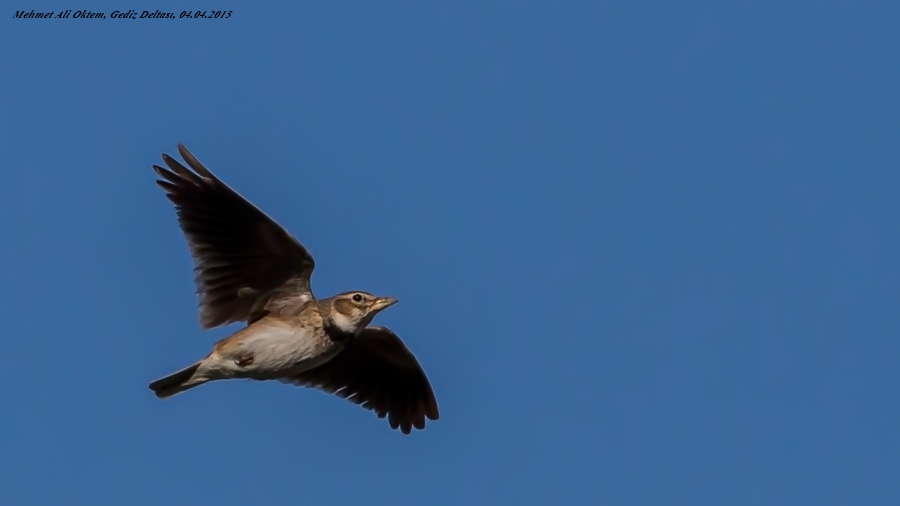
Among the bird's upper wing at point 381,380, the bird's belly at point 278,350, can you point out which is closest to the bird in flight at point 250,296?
the bird's belly at point 278,350

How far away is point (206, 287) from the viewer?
16828 mm

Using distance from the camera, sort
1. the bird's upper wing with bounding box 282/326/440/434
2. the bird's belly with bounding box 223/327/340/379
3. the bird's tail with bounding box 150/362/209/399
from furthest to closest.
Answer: the bird's upper wing with bounding box 282/326/440/434
the bird's tail with bounding box 150/362/209/399
the bird's belly with bounding box 223/327/340/379

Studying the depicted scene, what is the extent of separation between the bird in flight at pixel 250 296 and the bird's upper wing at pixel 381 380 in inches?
31.2

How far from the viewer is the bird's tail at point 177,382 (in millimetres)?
16406

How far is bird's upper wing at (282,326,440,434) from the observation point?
18.3m

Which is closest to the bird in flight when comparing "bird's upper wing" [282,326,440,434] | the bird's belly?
the bird's belly

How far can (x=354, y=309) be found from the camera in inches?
636

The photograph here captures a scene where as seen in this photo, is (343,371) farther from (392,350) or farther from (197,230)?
(197,230)

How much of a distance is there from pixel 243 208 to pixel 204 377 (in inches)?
69.5

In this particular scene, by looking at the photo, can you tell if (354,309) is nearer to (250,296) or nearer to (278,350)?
(278,350)

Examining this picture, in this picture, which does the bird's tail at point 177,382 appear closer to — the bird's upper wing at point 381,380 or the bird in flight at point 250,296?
the bird in flight at point 250,296

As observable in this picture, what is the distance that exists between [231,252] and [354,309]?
156 cm

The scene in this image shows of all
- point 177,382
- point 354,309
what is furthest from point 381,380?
point 177,382

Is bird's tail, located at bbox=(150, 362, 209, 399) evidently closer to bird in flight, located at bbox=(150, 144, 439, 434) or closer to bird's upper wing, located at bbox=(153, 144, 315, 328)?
bird in flight, located at bbox=(150, 144, 439, 434)
